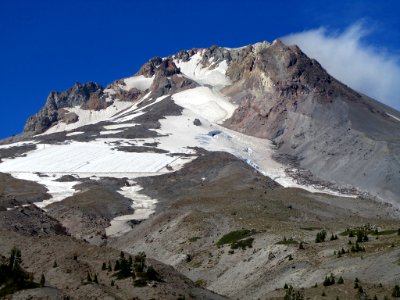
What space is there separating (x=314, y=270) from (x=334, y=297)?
6723 millimetres

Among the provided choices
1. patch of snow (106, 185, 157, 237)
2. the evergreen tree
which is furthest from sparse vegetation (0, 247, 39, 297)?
patch of snow (106, 185, 157, 237)

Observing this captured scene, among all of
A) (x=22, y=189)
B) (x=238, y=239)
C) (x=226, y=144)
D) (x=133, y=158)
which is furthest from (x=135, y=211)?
(x=226, y=144)

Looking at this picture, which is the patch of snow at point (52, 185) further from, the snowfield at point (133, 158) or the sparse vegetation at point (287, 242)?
Answer: the sparse vegetation at point (287, 242)


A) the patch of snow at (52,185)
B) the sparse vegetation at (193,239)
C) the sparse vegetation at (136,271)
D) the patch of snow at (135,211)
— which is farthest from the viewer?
the patch of snow at (52,185)

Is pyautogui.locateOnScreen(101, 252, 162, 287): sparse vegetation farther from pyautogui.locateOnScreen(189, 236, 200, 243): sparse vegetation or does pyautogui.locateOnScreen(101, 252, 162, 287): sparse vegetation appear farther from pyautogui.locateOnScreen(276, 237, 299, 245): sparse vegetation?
pyautogui.locateOnScreen(189, 236, 200, 243): sparse vegetation

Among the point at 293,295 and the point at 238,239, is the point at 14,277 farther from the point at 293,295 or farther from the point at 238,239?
the point at 238,239

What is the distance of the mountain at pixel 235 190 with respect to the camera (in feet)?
163

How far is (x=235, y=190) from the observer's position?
103 m

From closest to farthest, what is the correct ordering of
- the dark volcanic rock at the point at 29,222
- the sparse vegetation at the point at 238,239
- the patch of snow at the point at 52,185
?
the sparse vegetation at the point at 238,239, the dark volcanic rock at the point at 29,222, the patch of snow at the point at 52,185

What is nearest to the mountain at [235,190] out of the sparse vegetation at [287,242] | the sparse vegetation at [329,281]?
the sparse vegetation at [287,242]

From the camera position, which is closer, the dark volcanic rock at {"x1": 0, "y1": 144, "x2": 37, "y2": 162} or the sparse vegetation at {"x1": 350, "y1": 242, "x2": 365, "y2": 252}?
the sparse vegetation at {"x1": 350, "y1": 242, "x2": 365, "y2": 252}

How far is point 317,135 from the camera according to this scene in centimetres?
16938

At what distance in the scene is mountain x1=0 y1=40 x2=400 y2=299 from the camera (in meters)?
49.7

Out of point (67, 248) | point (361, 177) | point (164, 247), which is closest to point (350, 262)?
point (67, 248)
